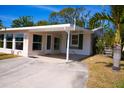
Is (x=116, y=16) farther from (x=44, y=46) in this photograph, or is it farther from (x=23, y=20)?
(x=23, y=20)

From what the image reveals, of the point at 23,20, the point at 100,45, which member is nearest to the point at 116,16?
the point at 100,45

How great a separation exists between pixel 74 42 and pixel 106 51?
3.68 meters

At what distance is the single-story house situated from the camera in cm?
1501

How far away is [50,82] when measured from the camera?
7.18m

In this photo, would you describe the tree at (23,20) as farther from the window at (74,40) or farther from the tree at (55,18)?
the window at (74,40)

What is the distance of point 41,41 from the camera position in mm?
16859

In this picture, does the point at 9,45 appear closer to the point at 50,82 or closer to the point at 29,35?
the point at 29,35

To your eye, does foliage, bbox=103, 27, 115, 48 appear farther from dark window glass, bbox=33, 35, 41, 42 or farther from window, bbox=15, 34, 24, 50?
window, bbox=15, 34, 24, 50

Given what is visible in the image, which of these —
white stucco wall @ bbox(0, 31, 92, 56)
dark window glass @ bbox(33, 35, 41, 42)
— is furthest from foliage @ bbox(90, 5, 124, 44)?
dark window glass @ bbox(33, 35, 41, 42)

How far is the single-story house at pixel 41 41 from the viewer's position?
15008 millimetres

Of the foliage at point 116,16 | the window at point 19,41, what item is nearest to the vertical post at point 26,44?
the window at point 19,41
